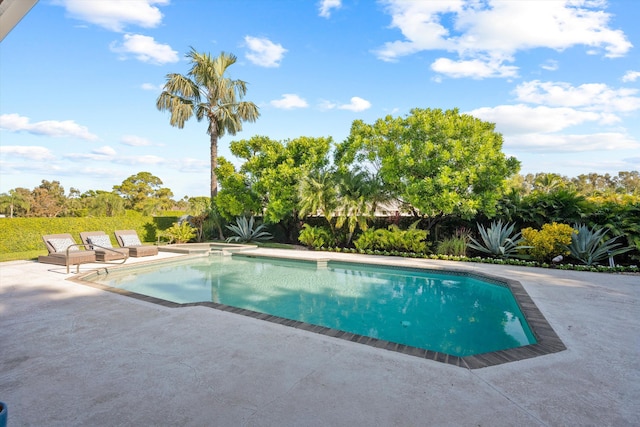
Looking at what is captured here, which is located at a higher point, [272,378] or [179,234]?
[179,234]

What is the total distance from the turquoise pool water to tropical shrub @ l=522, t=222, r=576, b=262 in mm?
2618

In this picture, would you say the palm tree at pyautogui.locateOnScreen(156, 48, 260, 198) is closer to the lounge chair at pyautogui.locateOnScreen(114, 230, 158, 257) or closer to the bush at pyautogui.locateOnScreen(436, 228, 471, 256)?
the lounge chair at pyautogui.locateOnScreen(114, 230, 158, 257)

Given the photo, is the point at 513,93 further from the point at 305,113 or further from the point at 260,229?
the point at 260,229

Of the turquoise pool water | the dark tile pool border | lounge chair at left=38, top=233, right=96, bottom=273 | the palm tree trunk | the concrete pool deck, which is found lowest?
the turquoise pool water

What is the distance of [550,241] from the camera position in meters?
8.63

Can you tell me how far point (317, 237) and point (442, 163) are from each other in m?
5.68

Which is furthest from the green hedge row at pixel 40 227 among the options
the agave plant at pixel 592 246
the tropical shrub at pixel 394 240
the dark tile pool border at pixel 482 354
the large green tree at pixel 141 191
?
the large green tree at pixel 141 191

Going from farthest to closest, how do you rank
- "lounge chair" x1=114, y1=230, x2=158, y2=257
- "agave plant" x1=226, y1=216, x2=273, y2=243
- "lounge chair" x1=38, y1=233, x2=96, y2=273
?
"agave plant" x1=226, y1=216, x2=273, y2=243 → "lounge chair" x1=114, y1=230, x2=158, y2=257 → "lounge chair" x1=38, y1=233, x2=96, y2=273

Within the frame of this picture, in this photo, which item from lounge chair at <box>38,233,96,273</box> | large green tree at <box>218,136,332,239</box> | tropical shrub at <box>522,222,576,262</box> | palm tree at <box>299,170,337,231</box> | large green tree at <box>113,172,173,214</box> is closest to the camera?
tropical shrub at <box>522,222,576,262</box>

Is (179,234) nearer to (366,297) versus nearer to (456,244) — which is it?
(366,297)

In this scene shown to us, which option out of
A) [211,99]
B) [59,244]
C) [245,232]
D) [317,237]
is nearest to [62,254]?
[59,244]

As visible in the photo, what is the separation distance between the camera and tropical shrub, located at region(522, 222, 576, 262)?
8570 millimetres

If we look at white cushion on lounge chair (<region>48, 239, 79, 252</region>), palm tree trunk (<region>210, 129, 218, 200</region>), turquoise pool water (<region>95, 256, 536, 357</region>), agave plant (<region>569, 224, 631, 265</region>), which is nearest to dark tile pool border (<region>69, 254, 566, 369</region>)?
turquoise pool water (<region>95, 256, 536, 357</region>)

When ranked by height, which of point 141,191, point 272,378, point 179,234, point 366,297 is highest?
point 141,191
